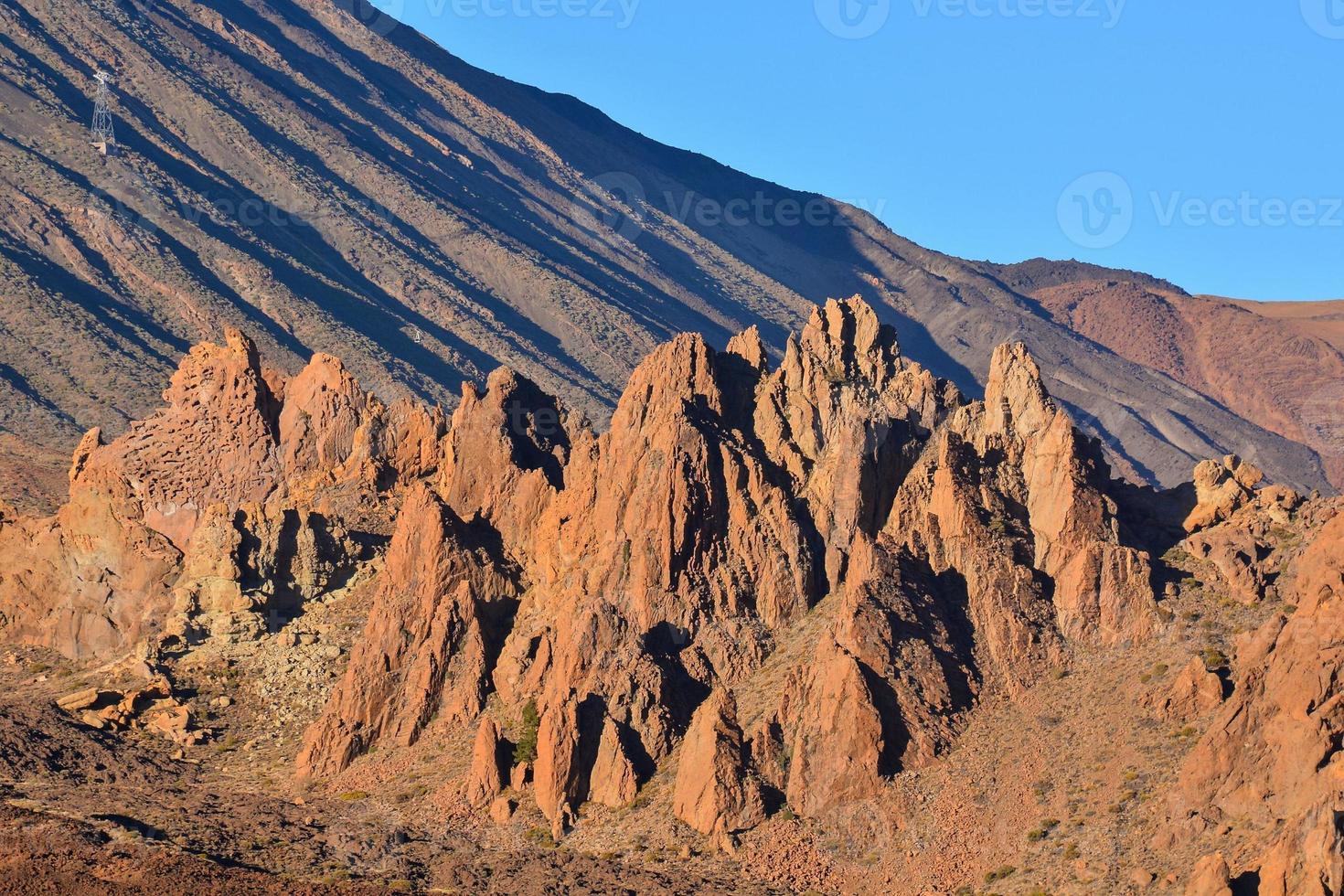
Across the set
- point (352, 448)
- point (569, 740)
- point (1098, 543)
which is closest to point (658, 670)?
point (569, 740)

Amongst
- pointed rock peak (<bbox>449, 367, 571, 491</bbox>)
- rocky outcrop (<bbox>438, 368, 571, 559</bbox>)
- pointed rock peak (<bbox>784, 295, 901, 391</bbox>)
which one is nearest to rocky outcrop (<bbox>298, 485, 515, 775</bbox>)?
rocky outcrop (<bbox>438, 368, 571, 559</bbox>)

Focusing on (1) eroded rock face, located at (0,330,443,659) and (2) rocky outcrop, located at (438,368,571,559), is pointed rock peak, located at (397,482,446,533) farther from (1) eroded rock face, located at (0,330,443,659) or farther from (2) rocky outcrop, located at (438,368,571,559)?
(1) eroded rock face, located at (0,330,443,659)

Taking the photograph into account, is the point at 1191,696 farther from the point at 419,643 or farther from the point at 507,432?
the point at 507,432

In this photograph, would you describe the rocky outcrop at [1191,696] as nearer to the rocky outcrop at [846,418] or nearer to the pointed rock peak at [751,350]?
the rocky outcrop at [846,418]

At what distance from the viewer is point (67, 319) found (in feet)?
625

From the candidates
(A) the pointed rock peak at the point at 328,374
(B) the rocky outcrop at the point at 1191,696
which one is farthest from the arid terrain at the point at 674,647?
(A) the pointed rock peak at the point at 328,374

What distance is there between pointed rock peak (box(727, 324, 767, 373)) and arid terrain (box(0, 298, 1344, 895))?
0.31m

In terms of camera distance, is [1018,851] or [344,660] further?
[344,660]

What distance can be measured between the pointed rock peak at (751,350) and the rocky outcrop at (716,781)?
2311 cm

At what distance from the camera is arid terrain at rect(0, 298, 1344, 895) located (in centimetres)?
7100

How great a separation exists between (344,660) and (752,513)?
2015 centimetres

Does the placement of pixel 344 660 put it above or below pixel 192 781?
above

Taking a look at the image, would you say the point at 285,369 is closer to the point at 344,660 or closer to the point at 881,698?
the point at 344,660

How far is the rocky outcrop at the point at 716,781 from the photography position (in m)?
74.6
